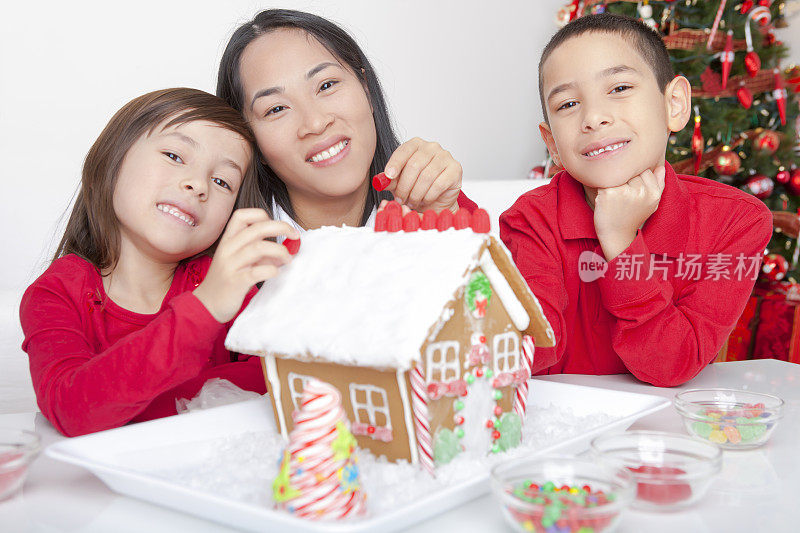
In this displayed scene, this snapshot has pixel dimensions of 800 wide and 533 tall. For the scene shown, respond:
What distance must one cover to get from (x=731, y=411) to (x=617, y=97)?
0.66 meters

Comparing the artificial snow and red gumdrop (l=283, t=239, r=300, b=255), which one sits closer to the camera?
the artificial snow

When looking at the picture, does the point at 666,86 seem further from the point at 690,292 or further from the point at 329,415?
the point at 329,415

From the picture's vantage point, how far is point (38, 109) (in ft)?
9.77

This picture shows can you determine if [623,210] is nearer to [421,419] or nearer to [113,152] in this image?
[421,419]

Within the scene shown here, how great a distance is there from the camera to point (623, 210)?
52.0 inches

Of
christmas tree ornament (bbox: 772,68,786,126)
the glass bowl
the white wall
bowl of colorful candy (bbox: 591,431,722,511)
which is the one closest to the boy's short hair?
bowl of colorful candy (bbox: 591,431,722,511)

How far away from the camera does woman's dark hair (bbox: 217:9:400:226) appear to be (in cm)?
165

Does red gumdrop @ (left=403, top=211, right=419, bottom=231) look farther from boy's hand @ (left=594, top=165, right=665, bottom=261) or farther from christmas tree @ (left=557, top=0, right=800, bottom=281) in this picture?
christmas tree @ (left=557, top=0, right=800, bottom=281)

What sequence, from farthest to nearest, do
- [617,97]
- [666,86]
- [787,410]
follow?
[666,86] → [617,97] → [787,410]

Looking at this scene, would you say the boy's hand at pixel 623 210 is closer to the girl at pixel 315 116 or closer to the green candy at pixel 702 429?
the girl at pixel 315 116

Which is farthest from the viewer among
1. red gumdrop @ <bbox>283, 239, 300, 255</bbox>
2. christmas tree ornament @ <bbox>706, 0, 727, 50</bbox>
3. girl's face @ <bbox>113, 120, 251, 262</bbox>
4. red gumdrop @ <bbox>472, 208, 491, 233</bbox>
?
christmas tree ornament @ <bbox>706, 0, 727, 50</bbox>

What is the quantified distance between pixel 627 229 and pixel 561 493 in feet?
2.65

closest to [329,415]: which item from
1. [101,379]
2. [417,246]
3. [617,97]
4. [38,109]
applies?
[417,246]

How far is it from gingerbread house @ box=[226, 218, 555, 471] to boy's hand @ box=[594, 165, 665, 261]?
Result: 486mm
